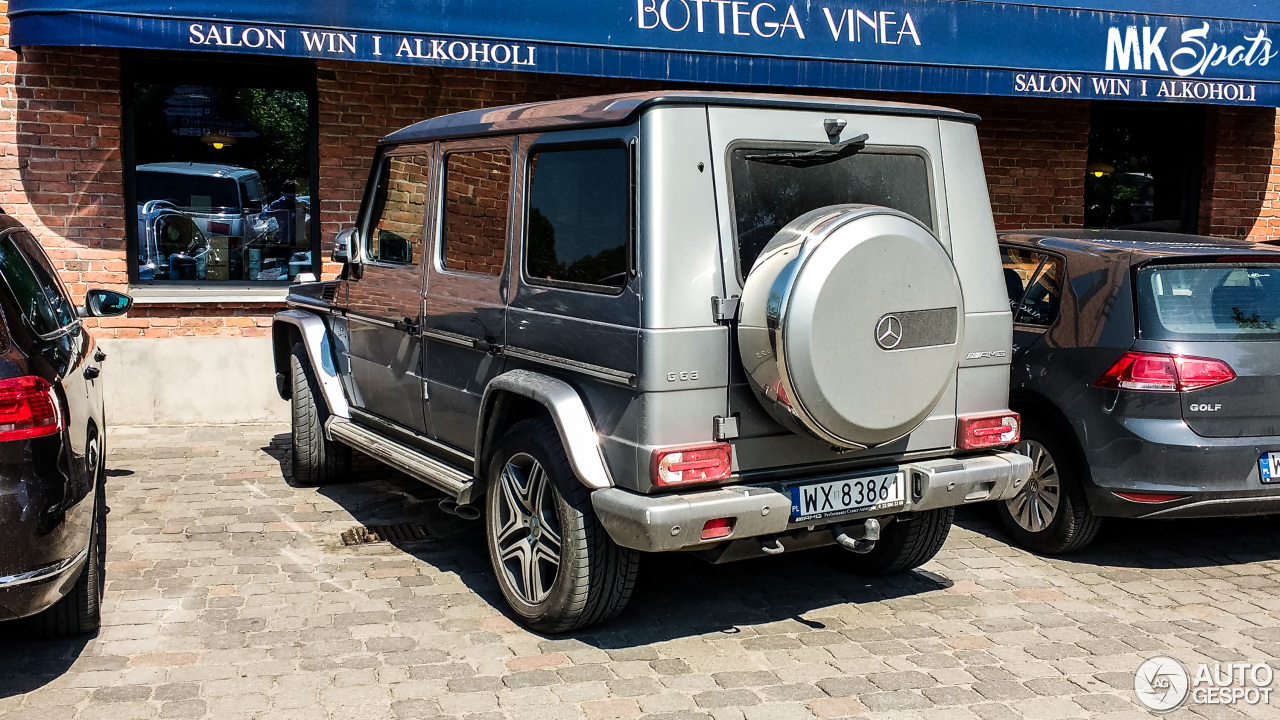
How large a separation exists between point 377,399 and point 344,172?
3513 millimetres

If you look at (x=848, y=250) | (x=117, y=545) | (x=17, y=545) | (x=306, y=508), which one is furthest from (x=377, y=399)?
(x=848, y=250)

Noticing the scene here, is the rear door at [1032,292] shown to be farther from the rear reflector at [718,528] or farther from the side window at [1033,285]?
the rear reflector at [718,528]

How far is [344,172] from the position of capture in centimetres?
906

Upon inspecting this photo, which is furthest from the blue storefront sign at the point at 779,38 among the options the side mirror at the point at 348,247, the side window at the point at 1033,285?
the side window at the point at 1033,285

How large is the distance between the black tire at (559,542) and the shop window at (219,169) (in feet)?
17.0

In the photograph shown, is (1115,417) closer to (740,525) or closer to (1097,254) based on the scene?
(1097,254)

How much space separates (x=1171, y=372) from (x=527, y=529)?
2.97 metres

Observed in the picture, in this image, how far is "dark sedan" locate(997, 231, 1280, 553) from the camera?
5184 millimetres

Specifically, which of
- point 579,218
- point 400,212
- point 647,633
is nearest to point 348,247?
point 400,212

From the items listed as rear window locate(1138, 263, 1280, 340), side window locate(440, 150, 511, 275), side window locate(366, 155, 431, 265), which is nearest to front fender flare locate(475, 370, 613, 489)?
side window locate(440, 150, 511, 275)

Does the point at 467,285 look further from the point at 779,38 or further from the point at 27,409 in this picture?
the point at 779,38

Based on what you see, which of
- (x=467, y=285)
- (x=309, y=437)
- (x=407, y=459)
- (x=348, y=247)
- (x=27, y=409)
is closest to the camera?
(x=27, y=409)

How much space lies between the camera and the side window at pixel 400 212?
221 inches

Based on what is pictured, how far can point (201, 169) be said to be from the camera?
357 inches
